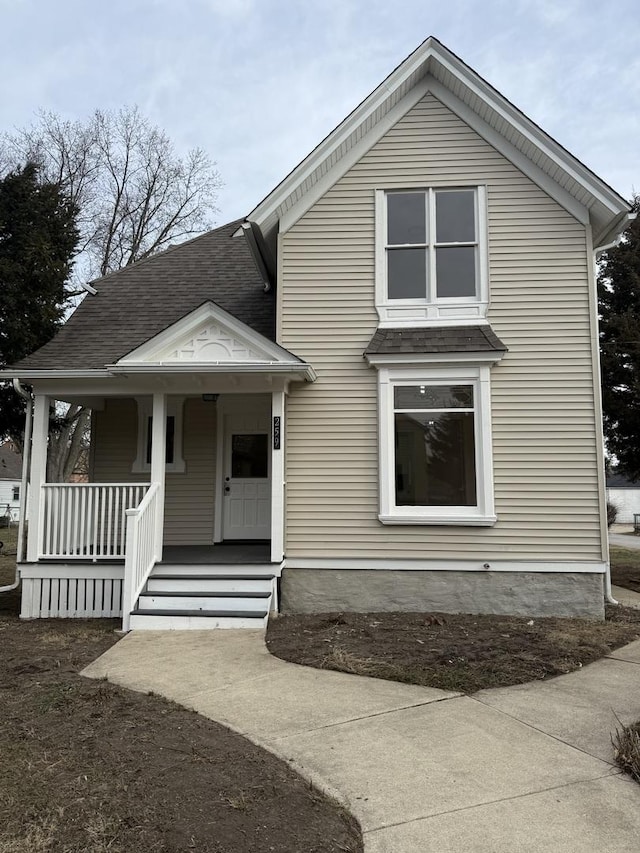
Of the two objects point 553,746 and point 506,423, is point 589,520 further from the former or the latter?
point 553,746

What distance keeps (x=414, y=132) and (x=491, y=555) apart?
588 centimetres

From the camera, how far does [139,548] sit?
7117 millimetres

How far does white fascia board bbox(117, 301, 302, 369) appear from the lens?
760 cm

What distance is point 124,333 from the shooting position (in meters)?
9.27

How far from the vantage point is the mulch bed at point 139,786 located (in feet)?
9.04

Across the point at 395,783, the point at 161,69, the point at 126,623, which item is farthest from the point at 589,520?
the point at 161,69

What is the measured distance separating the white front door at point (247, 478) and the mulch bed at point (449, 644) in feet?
7.61

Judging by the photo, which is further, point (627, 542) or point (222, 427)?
point (627, 542)

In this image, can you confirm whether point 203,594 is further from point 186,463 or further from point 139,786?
point 139,786

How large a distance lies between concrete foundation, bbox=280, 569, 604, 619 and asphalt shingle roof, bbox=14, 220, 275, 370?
11.9ft

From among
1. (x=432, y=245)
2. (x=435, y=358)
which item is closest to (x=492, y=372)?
(x=435, y=358)

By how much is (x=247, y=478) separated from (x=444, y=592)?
3.65 m

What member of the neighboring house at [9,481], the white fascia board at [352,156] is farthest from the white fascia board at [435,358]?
the neighboring house at [9,481]

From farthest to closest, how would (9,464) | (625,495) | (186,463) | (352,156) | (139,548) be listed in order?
(625,495) → (9,464) → (186,463) → (352,156) → (139,548)
